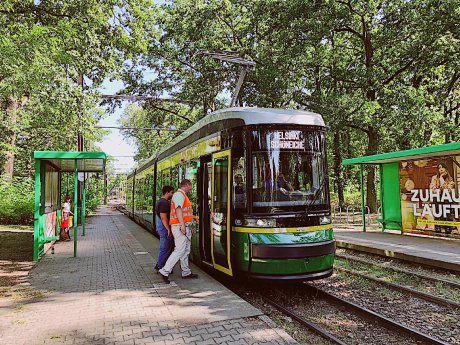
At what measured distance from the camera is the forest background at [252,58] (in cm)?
1097

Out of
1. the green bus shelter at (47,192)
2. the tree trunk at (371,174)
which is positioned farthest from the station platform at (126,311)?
the tree trunk at (371,174)

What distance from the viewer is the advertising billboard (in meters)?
12.0

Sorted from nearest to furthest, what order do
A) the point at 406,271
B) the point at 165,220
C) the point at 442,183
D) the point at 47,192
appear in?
1. the point at 165,220
2. the point at 406,271
3. the point at 47,192
4. the point at 442,183

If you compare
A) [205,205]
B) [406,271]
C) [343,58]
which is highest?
[343,58]

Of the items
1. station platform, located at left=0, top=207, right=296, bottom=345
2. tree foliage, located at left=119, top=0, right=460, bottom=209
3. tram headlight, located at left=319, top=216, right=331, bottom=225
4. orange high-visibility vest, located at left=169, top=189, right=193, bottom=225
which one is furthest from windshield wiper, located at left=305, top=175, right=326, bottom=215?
tree foliage, located at left=119, top=0, right=460, bottom=209

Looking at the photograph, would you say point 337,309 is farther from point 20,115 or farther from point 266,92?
point 20,115

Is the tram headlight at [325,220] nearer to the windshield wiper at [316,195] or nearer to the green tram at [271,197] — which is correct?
the green tram at [271,197]

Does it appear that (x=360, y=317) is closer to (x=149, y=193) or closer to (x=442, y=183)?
(x=442, y=183)

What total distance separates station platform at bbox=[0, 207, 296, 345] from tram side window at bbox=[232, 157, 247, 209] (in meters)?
1.51

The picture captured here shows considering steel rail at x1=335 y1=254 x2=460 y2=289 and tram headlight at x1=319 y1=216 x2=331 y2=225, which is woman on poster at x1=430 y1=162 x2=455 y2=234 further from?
tram headlight at x1=319 y1=216 x2=331 y2=225

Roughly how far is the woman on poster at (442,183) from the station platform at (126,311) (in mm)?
8342

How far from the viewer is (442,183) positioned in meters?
12.4

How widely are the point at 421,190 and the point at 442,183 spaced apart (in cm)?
81

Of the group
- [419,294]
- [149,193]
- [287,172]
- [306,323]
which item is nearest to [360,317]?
[306,323]
